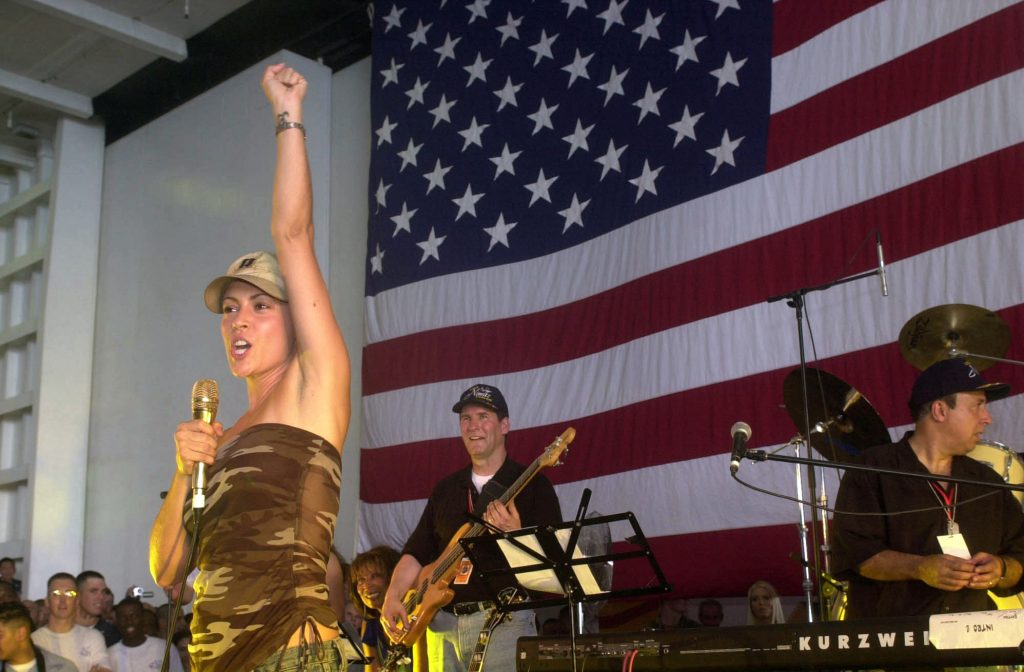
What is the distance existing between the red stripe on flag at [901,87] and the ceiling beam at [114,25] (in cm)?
599

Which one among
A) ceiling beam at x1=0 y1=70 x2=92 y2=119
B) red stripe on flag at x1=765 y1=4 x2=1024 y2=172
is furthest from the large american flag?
ceiling beam at x1=0 y1=70 x2=92 y2=119

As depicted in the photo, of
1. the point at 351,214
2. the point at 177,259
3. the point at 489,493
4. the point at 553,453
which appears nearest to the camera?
the point at 553,453

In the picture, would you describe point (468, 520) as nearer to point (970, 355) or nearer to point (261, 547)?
point (970, 355)

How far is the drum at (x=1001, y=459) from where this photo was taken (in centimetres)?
397

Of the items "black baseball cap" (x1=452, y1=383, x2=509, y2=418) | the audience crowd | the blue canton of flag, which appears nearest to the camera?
"black baseball cap" (x1=452, y1=383, x2=509, y2=418)

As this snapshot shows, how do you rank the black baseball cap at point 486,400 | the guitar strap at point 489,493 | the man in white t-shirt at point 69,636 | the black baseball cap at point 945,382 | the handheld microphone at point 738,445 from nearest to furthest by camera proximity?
1. the handheld microphone at point 738,445
2. the black baseball cap at point 945,382
3. the guitar strap at point 489,493
4. the black baseball cap at point 486,400
5. the man in white t-shirt at point 69,636

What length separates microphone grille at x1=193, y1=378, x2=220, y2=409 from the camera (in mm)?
2107

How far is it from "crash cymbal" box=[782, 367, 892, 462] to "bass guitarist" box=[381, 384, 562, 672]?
111 cm

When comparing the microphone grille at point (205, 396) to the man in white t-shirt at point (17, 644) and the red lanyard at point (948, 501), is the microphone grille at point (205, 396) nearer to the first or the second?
the red lanyard at point (948, 501)

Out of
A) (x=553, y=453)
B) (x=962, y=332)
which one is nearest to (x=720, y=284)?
(x=962, y=332)

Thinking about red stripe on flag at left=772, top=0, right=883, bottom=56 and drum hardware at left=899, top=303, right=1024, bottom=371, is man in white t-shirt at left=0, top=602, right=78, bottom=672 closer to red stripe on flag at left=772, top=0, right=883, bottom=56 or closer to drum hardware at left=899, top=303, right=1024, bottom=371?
drum hardware at left=899, top=303, right=1024, bottom=371

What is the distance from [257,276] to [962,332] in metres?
3.21

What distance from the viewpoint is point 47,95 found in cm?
1040

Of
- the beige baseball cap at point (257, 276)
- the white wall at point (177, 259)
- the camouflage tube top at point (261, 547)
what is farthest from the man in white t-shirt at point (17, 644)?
the camouflage tube top at point (261, 547)
